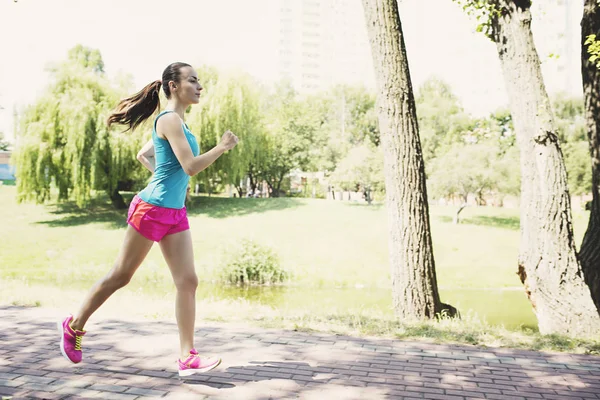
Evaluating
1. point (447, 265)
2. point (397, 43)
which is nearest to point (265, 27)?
point (447, 265)

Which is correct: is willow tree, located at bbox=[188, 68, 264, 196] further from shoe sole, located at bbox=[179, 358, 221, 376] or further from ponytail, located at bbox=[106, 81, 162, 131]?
shoe sole, located at bbox=[179, 358, 221, 376]

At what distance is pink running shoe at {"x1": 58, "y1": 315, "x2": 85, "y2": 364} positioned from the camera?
139 inches

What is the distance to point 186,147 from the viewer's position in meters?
3.26

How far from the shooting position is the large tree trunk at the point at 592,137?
7168 mm

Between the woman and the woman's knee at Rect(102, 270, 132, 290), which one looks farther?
the woman's knee at Rect(102, 270, 132, 290)

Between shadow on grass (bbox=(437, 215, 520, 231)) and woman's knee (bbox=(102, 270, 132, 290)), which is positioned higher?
woman's knee (bbox=(102, 270, 132, 290))

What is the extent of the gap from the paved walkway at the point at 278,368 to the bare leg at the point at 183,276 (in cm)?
28

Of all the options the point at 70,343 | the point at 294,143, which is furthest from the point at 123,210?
the point at 70,343

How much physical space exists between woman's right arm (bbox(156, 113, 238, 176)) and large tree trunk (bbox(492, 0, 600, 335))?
16.1 ft

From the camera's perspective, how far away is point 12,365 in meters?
3.62

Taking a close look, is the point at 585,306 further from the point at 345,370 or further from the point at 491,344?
the point at 345,370

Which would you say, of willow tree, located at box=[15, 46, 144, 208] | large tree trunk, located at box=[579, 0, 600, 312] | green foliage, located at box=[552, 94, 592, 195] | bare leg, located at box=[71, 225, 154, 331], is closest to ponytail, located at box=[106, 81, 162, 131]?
bare leg, located at box=[71, 225, 154, 331]

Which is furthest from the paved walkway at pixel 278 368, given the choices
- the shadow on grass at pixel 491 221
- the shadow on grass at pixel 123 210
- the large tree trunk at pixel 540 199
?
the shadow on grass at pixel 491 221

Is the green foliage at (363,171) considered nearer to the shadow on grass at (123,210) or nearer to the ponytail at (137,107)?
the shadow on grass at (123,210)
